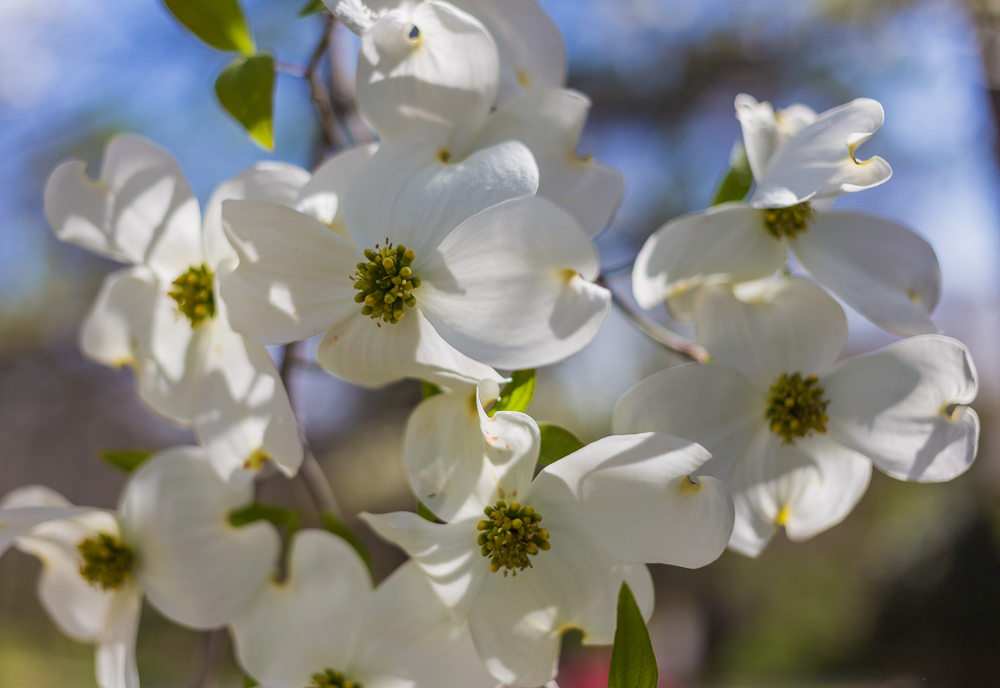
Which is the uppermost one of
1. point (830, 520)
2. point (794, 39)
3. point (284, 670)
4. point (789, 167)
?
point (794, 39)

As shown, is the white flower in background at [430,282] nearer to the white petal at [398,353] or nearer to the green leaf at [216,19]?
the white petal at [398,353]

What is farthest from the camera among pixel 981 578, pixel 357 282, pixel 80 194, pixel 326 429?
pixel 326 429

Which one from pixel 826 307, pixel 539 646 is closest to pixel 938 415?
pixel 826 307

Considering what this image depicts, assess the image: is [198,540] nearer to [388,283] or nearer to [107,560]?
[107,560]

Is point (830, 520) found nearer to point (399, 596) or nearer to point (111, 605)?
point (399, 596)

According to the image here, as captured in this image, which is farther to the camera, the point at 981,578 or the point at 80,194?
the point at 981,578

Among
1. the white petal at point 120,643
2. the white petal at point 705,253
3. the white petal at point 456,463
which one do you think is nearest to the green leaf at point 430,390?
the white petal at point 456,463
